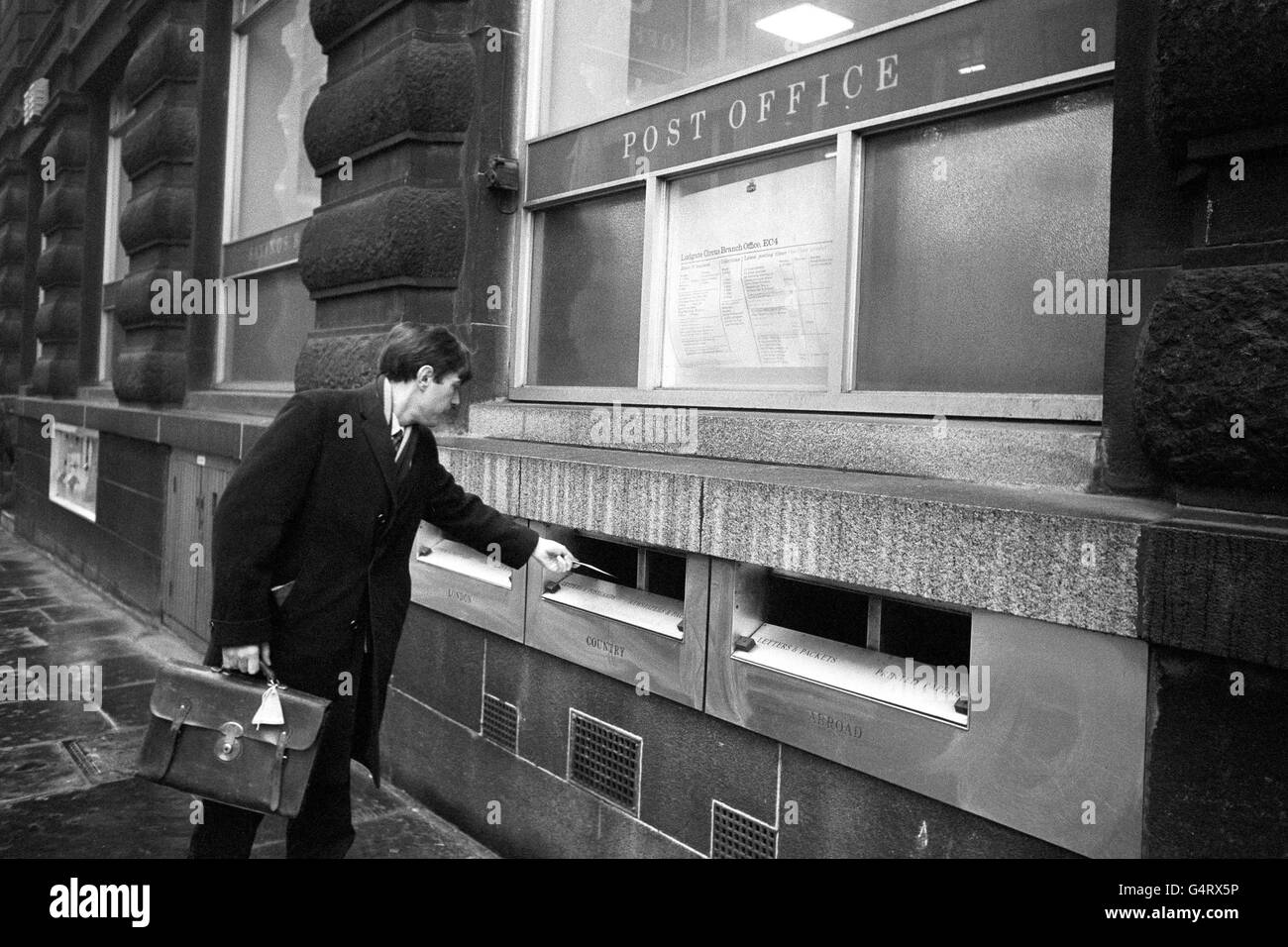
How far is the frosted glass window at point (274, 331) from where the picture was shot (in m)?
7.22

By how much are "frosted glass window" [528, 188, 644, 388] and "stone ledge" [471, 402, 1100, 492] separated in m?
0.24

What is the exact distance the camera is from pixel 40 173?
43.0ft

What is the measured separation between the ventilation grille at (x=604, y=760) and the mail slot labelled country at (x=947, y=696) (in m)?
0.48

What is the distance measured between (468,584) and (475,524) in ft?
3.24

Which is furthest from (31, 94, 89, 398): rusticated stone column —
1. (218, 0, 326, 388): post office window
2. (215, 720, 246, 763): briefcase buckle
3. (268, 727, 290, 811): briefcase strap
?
(268, 727, 290, 811): briefcase strap

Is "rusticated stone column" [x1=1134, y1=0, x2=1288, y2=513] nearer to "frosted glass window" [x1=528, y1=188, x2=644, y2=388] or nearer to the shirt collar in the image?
the shirt collar

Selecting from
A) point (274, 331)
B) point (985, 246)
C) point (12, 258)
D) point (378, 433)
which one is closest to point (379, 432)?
point (378, 433)

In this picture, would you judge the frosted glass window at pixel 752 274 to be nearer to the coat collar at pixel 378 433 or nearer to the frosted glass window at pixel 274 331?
the coat collar at pixel 378 433

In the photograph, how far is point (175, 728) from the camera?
3000mm

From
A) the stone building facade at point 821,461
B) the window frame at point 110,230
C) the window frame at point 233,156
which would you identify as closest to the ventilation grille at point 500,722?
the stone building facade at point 821,461

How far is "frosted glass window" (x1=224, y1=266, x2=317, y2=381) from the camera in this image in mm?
7223

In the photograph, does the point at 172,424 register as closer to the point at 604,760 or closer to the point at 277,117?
the point at 277,117

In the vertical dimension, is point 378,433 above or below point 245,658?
above

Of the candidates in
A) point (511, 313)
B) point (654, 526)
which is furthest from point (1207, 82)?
point (511, 313)
